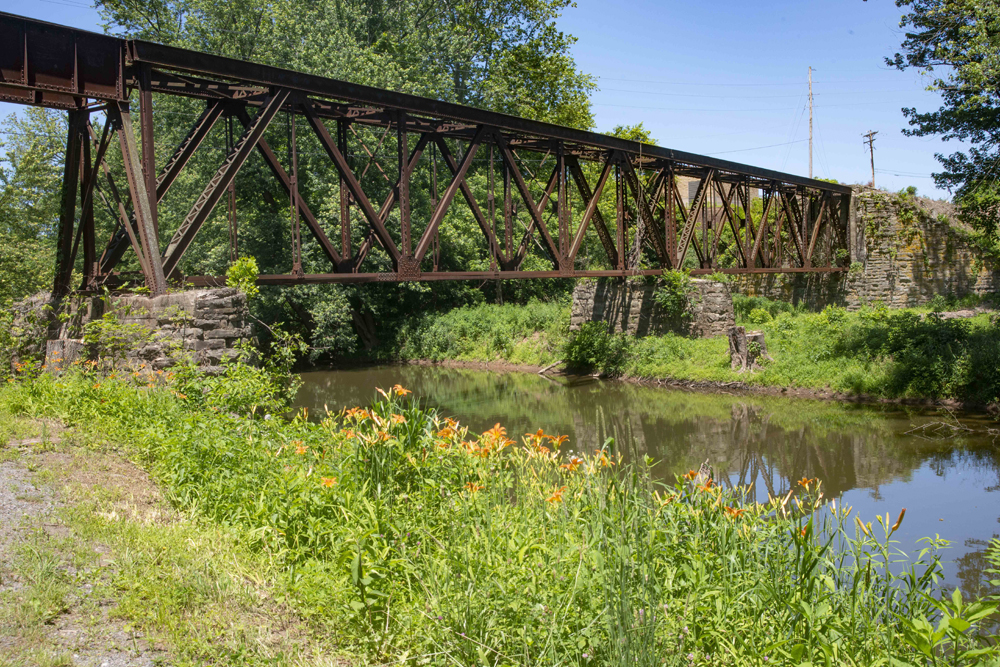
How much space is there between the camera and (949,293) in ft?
99.9

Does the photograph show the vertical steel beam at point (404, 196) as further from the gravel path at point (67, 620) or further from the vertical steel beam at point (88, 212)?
the gravel path at point (67, 620)

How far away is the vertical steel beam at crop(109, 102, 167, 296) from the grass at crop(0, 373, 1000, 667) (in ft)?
15.2

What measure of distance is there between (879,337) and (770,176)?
9957 mm

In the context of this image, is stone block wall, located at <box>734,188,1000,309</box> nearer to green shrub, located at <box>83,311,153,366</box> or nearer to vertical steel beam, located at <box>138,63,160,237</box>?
vertical steel beam, located at <box>138,63,160,237</box>

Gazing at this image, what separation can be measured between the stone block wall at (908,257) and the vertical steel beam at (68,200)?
30055mm

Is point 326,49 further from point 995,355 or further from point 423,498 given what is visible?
point 423,498

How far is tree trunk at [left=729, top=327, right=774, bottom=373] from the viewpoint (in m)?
18.6

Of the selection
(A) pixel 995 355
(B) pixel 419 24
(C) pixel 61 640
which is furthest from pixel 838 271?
(C) pixel 61 640

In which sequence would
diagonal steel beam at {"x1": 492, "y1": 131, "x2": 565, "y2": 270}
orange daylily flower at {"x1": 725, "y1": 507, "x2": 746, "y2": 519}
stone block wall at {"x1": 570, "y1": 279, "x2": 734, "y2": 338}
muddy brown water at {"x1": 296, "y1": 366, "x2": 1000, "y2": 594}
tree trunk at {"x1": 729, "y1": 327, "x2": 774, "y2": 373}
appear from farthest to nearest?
stone block wall at {"x1": 570, "y1": 279, "x2": 734, "y2": 338}, tree trunk at {"x1": 729, "y1": 327, "x2": 774, "y2": 373}, diagonal steel beam at {"x1": 492, "y1": 131, "x2": 565, "y2": 270}, muddy brown water at {"x1": 296, "y1": 366, "x2": 1000, "y2": 594}, orange daylily flower at {"x1": 725, "y1": 507, "x2": 746, "y2": 519}

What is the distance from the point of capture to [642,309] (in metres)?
22.2

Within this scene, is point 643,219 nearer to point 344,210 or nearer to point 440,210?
point 440,210

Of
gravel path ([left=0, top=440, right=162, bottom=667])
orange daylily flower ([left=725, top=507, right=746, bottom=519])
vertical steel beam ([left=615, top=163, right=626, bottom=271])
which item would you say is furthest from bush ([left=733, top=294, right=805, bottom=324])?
gravel path ([left=0, top=440, right=162, bottom=667])

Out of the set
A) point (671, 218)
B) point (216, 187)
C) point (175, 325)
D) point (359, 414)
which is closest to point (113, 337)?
point (175, 325)

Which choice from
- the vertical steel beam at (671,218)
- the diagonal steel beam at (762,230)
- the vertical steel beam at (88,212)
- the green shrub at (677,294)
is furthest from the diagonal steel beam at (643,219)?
the vertical steel beam at (88,212)
